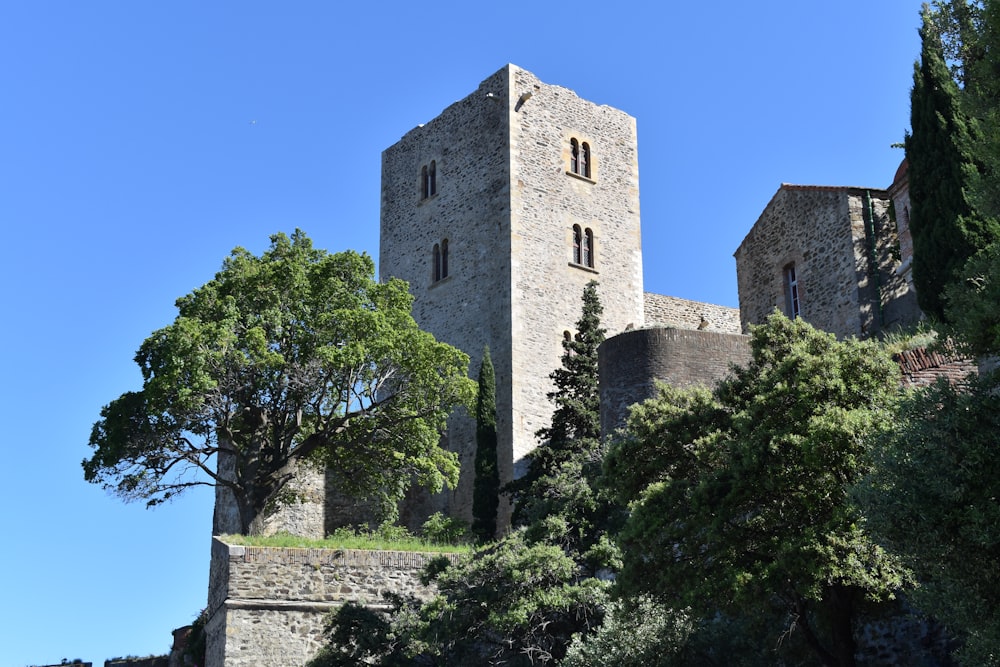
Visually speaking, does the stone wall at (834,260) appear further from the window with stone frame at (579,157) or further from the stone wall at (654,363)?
the window with stone frame at (579,157)

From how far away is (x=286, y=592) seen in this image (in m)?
21.8

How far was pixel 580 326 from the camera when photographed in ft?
104

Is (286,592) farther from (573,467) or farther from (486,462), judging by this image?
(486,462)

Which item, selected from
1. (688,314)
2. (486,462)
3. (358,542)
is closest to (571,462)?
(358,542)

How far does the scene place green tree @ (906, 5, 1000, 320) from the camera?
21.2m

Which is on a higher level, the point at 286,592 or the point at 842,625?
the point at 286,592

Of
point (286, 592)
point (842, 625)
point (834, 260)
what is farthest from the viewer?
point (834, 260)

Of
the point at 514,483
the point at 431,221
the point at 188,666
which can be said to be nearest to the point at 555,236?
the point at 431,221

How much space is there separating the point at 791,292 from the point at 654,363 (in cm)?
831

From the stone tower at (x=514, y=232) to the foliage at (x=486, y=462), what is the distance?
1057 millimetres

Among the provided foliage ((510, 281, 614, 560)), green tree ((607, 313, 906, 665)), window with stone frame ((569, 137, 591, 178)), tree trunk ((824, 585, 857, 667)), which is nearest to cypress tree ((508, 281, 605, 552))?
foliage ((510, 281, 614, 560))

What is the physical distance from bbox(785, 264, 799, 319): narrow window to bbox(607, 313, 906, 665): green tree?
15.1 metres

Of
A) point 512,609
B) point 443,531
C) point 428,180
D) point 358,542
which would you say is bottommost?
point 512,609

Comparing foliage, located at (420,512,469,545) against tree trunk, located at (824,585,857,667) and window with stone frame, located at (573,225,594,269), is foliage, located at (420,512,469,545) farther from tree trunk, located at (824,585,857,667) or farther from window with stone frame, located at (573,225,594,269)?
tree trunk, located at (824,585,857,667)
